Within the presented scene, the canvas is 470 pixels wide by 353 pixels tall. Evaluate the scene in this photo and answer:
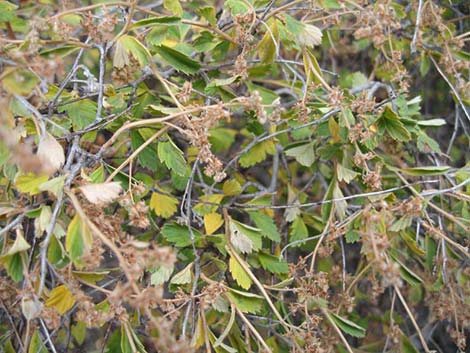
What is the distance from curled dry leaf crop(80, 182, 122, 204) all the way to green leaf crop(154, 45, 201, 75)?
1.24 feet

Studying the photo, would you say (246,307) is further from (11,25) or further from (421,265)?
(11,25)

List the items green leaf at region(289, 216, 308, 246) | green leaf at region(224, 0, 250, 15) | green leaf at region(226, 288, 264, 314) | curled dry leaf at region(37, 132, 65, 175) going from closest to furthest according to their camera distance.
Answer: curled dry leaf at region(37, 132, 65, 175), green leaf at region(226, 288, 264, 314), green leaf at region(224, 0, 250, 15), green leaf at region(289, 216, 308, 246)

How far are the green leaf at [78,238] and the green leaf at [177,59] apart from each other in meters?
0.45

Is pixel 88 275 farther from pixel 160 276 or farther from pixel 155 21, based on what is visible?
pixel 155 21

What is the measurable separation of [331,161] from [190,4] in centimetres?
52

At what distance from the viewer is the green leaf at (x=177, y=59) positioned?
126cm

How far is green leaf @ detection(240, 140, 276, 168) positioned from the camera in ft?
4.62

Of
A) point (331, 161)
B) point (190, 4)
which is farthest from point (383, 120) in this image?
point (190, 4)

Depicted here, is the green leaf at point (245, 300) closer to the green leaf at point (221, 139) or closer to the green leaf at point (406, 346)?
the green leaf at point (406, 346)

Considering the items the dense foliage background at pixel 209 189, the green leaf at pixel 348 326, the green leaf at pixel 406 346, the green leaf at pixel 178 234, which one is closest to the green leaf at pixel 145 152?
the dense foliage background at pixel 209 189

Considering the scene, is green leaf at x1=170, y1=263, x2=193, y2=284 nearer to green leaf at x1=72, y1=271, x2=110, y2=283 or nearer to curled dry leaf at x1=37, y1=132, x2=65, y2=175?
green leaf at x1=72, y1=271, x2=110, y2=283

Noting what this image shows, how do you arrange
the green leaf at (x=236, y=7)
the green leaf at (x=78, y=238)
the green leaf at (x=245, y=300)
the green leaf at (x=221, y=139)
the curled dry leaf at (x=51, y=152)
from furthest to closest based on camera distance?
the green leaf at (x=221, y=139) < the green leaf at (x=236, y=7) < the green leaf at (x=245, y=300) < the curled dry leaf at (x=51, y=152) < the green leaf at (x=78, y=238)

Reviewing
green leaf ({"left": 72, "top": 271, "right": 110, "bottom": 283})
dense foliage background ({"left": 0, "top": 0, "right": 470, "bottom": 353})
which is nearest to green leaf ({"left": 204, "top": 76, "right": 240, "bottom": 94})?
dense foliage background ({"left": 0, "top": 0, "right": 470, "bottom": 353})

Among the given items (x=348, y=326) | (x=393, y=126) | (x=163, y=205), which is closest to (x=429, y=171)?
(x=393, y=126)
